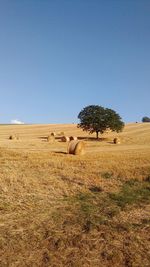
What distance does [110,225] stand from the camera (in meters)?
10.0

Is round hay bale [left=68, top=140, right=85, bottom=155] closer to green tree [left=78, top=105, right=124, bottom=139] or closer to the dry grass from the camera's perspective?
the dry grass

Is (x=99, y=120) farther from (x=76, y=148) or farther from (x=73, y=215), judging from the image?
(x=73, y=215)

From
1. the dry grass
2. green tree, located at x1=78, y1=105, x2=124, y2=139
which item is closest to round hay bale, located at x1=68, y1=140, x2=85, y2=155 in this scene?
the dry grass

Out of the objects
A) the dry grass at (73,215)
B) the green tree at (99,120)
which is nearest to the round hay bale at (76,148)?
the dry grass at (73,215)

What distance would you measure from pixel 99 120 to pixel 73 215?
154 feet

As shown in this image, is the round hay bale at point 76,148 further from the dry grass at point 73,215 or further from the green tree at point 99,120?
the green tree at point 99,120

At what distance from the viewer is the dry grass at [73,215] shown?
8.14 meters

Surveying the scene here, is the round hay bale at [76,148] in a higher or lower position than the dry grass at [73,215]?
higher

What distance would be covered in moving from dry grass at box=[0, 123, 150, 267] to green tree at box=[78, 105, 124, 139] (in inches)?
1568

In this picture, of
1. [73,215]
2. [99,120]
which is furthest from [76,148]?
[99,120]

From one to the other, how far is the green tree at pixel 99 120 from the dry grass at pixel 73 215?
39.8m

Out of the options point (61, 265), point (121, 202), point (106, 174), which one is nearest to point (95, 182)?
point (106, 174)

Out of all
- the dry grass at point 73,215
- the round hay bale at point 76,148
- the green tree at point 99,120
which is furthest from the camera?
the green tree at point 99,120

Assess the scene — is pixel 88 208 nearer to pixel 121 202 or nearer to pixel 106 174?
pixel 121 202
